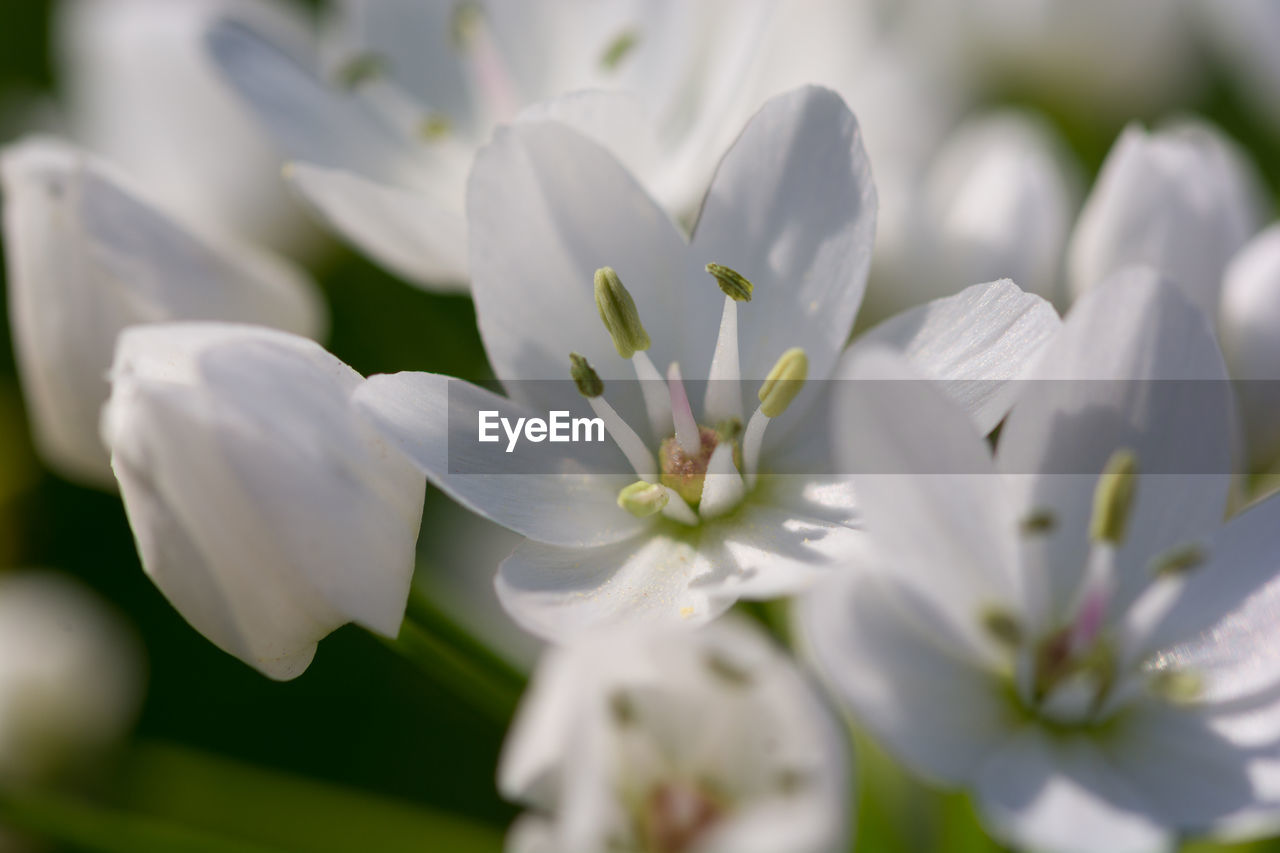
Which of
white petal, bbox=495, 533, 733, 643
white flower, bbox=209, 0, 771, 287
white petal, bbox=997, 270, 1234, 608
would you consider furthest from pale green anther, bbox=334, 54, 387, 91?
white petal, bbox=997, 270, 1234, 608

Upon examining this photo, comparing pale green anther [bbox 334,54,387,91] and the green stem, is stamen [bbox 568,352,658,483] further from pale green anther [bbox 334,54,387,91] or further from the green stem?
pale green anther [bbox 334,54,387,91]

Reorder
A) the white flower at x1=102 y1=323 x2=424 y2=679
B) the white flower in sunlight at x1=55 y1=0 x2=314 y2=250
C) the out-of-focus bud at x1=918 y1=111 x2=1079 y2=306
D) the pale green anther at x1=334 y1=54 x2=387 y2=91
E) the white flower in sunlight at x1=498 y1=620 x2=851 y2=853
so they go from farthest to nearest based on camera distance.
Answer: the white flower in sunlight at x1=55 y1=0 x2=314 y2=250 → the pale green anther at x1=334 y1=54 x2=387 y2=91 → the out-of-focus bud at x1=918 y1=111 x2=1079 y2=306 → the white flower at x1=102 y1=323 x2=424 y2=679 → the white flower in sunlight at x1=498 y1=620 x2=851 y2=853

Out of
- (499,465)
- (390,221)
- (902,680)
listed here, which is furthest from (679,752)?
(390,221)

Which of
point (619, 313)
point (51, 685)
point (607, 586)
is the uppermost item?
point (619, 313)

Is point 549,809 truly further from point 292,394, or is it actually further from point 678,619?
point 292,394

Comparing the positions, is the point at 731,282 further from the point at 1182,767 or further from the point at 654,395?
the point at 1182,767

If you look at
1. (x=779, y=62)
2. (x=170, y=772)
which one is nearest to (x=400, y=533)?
(x=779, y=62)
